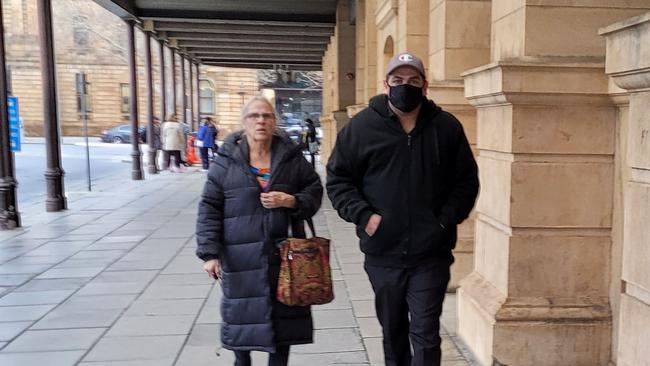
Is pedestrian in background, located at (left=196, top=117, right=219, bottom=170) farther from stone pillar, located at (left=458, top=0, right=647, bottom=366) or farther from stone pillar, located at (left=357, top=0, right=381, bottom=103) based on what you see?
stone pillar, located at (left=458, top=0, right=647, bottom=366)

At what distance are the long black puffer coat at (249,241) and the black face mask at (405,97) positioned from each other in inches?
25.6

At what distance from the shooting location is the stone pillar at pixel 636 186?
2.26 m

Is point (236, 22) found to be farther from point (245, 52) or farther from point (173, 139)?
point (245, 52)

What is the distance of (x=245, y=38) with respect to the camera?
24328mm

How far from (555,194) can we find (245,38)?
21808 mm

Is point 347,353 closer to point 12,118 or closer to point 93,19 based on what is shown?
point 12,118

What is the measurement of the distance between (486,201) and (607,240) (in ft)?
2.53

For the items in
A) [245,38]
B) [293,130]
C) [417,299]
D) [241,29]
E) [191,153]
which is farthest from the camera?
[293,130]

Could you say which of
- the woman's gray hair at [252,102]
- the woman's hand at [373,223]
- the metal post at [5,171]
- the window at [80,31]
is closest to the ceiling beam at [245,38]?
the metal post at [5,171]

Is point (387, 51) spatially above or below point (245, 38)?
below

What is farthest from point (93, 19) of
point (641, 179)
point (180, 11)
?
point (641, 179)

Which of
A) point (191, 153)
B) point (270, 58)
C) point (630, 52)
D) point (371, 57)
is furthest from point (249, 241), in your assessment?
point (270, 58)

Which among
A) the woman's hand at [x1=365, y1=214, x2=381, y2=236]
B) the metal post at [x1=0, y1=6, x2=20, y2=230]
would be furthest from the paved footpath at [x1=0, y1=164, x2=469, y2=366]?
the woman's hand at [x1=365, y1=214, x2=381, y2=236]

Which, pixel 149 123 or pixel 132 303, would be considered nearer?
pixel 132 303
